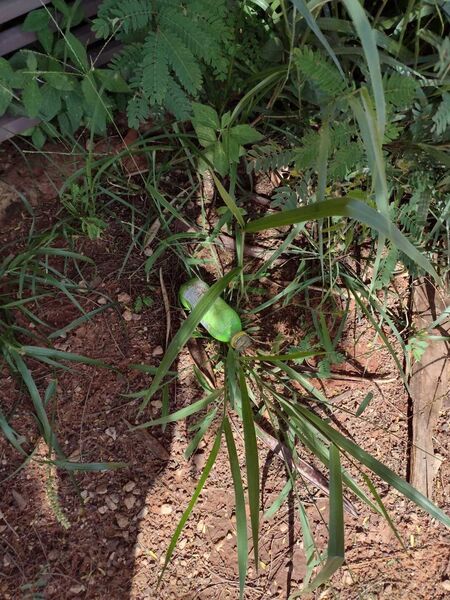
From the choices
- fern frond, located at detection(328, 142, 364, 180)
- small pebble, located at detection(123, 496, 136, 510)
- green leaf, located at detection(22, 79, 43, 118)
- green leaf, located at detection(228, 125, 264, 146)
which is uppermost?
green leaf, located at detection(22, 79, 43, 118)

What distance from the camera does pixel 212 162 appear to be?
160 centimetres

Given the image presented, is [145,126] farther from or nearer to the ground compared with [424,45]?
farther from the ground

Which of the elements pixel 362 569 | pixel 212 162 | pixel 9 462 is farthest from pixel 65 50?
pixel 362 569

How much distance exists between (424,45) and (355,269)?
2.12 feet

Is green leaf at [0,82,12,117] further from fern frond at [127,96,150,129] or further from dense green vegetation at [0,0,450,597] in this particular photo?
fern frond at [127,96,150,129]

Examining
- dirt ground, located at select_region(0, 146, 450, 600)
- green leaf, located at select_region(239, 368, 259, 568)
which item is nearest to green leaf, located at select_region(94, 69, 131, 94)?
dirt ground, located at select_region(0, 146, 450, 600)

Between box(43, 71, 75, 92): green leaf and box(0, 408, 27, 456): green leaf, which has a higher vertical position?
box(43, 71, 75, 92): green leaf

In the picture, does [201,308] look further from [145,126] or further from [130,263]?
[145,126]

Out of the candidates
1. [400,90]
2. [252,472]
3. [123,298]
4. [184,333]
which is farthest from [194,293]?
[400,90]

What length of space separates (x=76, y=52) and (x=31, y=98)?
16 centimetres

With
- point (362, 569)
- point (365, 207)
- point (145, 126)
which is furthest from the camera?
point (145, 126)

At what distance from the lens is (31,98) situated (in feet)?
4.88

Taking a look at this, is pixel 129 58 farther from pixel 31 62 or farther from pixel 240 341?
pixel 240 341

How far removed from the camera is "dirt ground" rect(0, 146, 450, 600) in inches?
61.1
